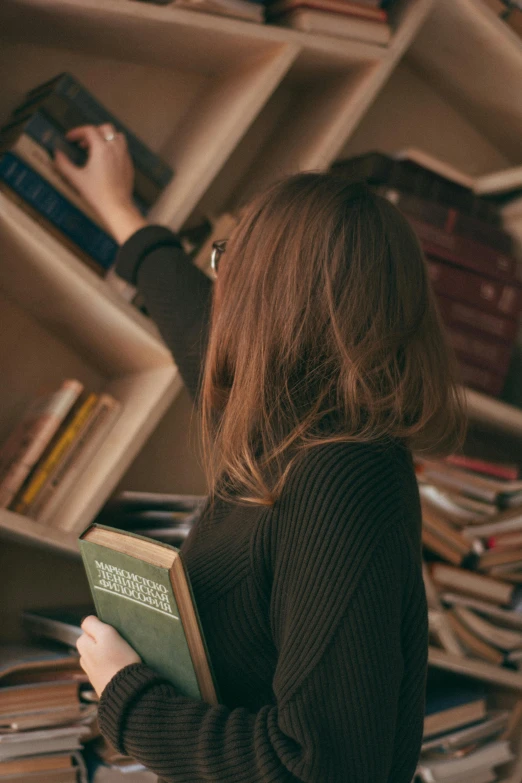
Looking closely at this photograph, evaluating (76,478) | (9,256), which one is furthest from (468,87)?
(76,478)

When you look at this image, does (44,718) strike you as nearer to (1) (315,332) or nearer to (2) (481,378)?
(1) (315,332)

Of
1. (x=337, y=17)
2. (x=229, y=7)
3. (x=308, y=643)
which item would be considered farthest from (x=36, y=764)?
(x=337, y=17)

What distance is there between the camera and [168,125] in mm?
1539

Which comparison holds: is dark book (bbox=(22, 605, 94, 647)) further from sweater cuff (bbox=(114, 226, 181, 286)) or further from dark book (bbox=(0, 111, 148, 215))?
dark book (bbox=(0, 111, 148, 215))

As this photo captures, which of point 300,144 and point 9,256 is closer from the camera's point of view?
point 9,256

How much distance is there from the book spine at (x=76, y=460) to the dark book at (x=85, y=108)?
0.40m

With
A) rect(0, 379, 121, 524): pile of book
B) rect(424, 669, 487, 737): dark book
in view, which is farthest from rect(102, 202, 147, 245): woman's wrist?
rect(424, 669, 487, 737): dark book

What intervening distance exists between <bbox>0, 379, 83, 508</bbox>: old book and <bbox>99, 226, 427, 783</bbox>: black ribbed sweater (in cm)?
43

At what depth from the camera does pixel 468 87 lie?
1780mm

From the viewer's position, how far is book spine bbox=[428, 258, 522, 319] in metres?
1.53

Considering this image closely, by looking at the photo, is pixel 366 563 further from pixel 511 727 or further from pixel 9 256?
pixel 511 727

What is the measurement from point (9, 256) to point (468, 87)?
116 cm

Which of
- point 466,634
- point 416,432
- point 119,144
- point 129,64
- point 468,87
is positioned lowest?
point 466,634

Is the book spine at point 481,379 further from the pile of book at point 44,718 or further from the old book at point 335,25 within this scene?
the pile of book at point 44,718
